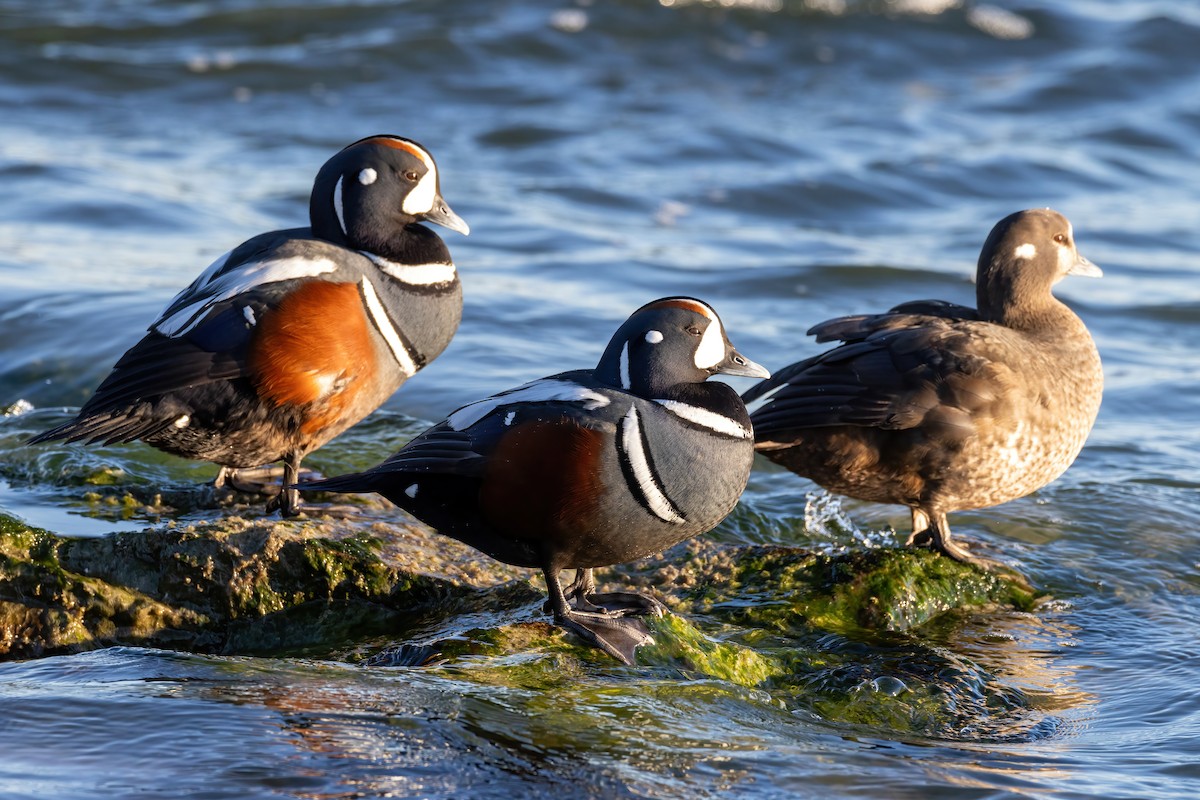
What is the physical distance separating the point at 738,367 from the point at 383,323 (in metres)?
1.75

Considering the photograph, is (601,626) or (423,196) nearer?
(601,626)

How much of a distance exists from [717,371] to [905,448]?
5.06 ft

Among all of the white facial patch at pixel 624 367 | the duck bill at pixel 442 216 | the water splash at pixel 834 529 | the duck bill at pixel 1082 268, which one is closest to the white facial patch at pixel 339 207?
the duck bill at pixel 442 216

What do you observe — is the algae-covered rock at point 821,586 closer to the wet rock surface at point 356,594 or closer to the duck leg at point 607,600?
the wet rock surface at point 356,594

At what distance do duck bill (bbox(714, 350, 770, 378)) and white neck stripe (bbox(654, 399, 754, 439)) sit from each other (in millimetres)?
254

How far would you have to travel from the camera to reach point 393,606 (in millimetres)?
5781

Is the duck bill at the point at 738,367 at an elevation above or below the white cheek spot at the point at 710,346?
below

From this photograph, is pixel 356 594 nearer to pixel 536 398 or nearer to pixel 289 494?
pixel 289 494

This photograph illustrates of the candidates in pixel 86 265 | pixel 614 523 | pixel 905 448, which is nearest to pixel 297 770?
pixel 614 523

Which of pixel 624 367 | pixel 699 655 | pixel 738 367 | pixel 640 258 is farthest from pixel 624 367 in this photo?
pixel 640 258

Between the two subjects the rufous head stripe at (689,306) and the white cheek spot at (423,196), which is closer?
the rufous head stripe at (689,306)

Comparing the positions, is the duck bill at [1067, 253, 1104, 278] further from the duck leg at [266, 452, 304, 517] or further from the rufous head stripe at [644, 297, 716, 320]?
the duck leg at [266, 452, 304, 517]

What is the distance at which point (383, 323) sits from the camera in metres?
6.43

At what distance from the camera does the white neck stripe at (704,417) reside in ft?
17.0
